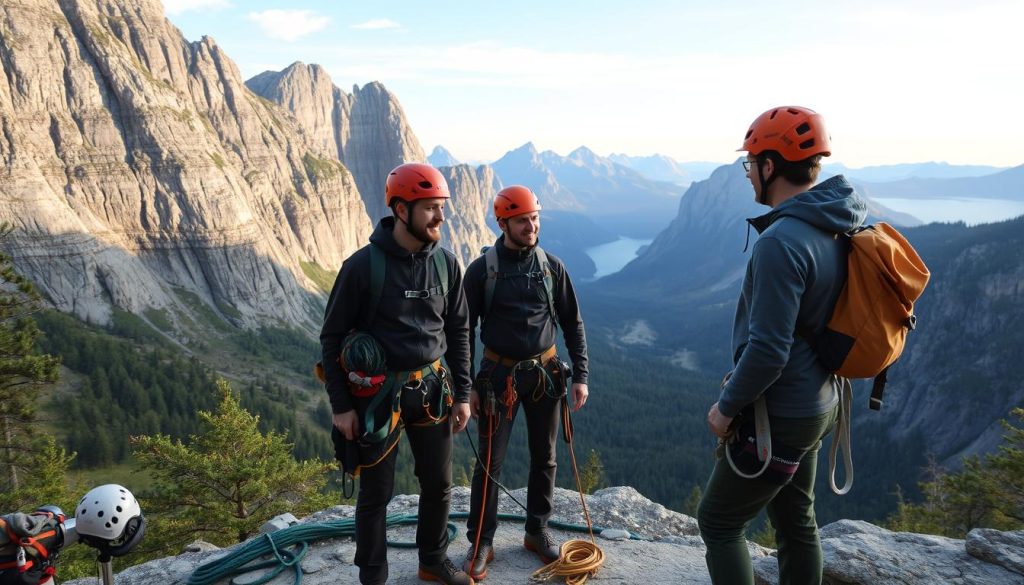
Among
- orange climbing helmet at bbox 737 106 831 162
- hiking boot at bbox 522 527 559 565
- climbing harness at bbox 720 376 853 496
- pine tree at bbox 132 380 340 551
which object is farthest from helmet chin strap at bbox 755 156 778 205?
pine tree at bbox 132 380 340 551

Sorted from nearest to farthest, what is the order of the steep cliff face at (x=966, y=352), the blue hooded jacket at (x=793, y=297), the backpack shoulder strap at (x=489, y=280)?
the blue hooded jacket at (x=793, y=297) < the backpack shoulder strap at (x=489, y=280) < the steep cliff face at (x=966, y=352)

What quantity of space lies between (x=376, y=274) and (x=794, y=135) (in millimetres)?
3942

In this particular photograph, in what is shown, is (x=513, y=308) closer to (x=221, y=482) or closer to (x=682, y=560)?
(x=682, y=560)

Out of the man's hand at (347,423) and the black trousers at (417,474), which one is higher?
the man's hand at (347,423)

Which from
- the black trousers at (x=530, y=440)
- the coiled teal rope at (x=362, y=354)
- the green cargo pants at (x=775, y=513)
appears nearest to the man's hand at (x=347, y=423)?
the coiled teal rope at (x=362, y=354)

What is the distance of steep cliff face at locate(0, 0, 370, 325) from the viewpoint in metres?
100

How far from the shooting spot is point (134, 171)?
118875mm

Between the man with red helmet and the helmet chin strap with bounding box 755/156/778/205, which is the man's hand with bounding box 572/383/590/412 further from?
the helmet chin strap with bounding box 755/156/778/205

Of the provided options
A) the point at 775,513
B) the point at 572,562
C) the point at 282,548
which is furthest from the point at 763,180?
the point at 282,548

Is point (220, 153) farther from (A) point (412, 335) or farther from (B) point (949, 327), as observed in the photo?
(B) point (949, 327)

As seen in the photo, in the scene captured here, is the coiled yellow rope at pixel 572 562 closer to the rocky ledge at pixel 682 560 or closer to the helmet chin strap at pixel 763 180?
the rocky ledge at pixel 682 560

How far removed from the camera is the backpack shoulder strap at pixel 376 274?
589 centimetres

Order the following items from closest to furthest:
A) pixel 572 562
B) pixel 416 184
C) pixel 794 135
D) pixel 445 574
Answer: pixel 794 135 < pixel 416 184 < pixel 445 574 < pixel 572 562

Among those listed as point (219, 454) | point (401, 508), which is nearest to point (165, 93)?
point (219, 454)
